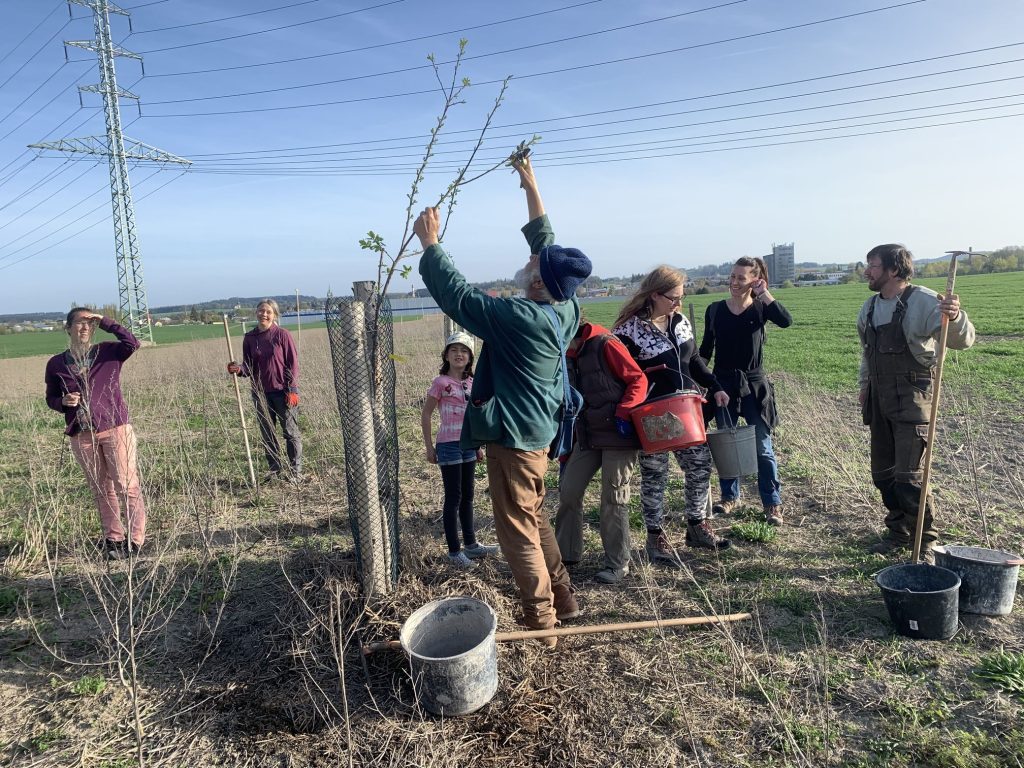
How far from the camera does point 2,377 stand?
2117cm

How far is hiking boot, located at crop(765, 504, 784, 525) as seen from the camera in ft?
15.6

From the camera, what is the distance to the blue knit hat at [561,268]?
2883mm

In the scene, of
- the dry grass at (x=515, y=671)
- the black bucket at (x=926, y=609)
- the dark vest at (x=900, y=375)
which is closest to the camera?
the dry grass at (x=515, y=671)

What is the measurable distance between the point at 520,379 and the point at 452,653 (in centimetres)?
145

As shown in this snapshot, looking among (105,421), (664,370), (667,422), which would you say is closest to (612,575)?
(667,422)

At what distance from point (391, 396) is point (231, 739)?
179 centimetres

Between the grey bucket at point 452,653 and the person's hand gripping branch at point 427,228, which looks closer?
the grey bucket at point 452,653

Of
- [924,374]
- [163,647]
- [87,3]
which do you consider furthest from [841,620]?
[87,3]

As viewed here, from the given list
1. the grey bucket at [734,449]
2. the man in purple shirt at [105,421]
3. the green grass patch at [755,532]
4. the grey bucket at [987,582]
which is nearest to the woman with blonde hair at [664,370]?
the grey bucket at [734,449]

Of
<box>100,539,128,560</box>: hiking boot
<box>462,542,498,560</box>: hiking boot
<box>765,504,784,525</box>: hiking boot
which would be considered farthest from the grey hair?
<box>100,539,128,560</box>: hiking boot

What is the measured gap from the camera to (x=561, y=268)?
2.89 meters

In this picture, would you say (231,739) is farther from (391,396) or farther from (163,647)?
(391,396)

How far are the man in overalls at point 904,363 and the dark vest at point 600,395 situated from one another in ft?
5.84

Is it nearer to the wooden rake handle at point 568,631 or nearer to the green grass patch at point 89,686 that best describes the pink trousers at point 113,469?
the green grass patch at point 89,686
